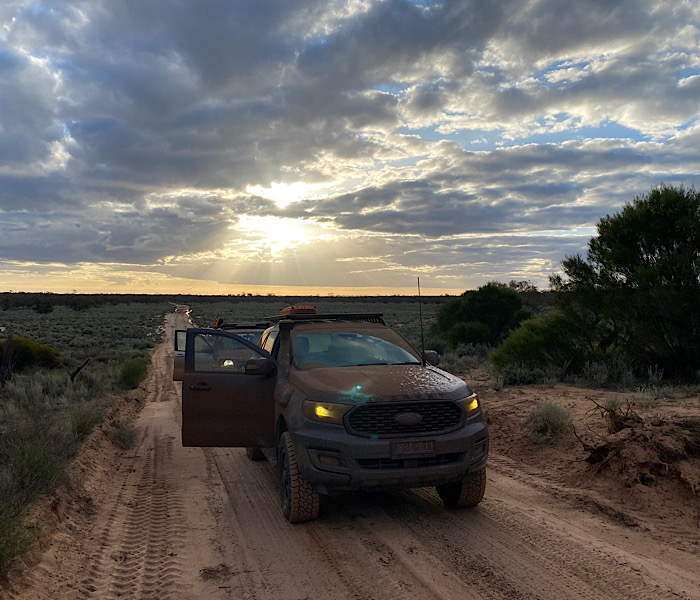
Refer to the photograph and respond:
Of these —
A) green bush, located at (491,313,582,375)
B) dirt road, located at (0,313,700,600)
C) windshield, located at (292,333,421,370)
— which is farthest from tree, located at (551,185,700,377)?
windshield, located at (292,333,421,370)

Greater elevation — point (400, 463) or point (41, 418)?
point (400, 463)

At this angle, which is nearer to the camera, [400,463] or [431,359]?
[400,463]

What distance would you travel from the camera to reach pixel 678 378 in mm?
11703

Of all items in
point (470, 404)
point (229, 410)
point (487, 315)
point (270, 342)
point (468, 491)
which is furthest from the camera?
point (487, 315)

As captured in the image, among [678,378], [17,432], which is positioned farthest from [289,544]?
[678,378]

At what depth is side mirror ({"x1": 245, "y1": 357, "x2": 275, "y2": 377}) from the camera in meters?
6.11

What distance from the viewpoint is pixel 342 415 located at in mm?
4984

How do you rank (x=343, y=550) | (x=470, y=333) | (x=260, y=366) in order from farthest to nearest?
(x=470, y=333) < (x=260, y=366) < (x=343, y=550)

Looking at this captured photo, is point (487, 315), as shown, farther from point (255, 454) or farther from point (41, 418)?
point (41, 418)

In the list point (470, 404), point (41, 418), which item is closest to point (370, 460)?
point (470, 404)

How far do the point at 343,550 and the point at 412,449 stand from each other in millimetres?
1025

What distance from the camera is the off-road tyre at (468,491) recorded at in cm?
546

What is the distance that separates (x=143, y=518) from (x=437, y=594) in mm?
3221

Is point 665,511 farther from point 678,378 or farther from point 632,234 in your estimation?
point 632,234
